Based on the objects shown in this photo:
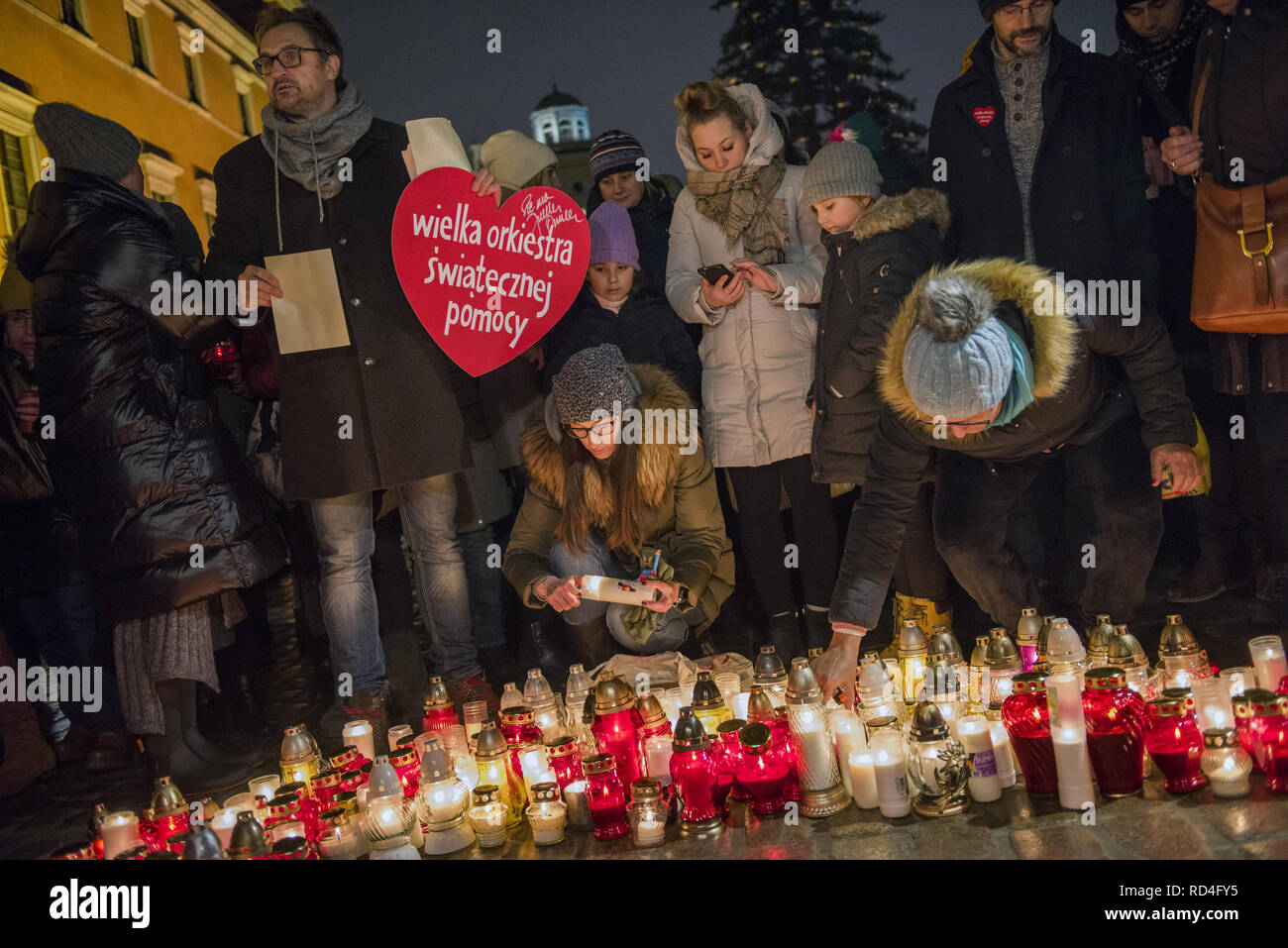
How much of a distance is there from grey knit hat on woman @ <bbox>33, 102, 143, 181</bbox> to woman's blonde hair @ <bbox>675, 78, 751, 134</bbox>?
2134 millimetres

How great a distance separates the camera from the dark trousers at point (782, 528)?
421cm

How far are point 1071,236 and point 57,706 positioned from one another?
4.61 m

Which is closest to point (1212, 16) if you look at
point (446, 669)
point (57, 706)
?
point (446, 669)

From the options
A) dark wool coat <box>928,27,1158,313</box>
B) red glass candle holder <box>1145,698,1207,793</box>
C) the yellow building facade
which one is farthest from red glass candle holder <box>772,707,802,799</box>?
the yellow building facade

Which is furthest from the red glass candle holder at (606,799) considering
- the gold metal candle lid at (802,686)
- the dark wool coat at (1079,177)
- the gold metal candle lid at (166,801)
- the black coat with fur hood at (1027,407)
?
the dark wool coat at (1079,177)

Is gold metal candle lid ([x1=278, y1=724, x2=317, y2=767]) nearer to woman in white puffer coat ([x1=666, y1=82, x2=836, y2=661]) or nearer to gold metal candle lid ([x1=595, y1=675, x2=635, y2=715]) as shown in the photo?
gold metal candle lid ([x1=595, y1=675, x2=635, y2=715])

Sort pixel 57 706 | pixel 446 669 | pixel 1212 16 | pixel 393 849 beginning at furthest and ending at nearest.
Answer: pixel 57 706
pixel 446 669
pixel 1212 16
pixel 393 849

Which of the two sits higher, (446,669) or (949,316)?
(949,316)

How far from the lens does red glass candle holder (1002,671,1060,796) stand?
273cm

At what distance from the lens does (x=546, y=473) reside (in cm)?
411

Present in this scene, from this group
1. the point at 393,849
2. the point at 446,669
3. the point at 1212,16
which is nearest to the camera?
the point at 393,849

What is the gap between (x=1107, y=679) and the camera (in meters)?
2.67
